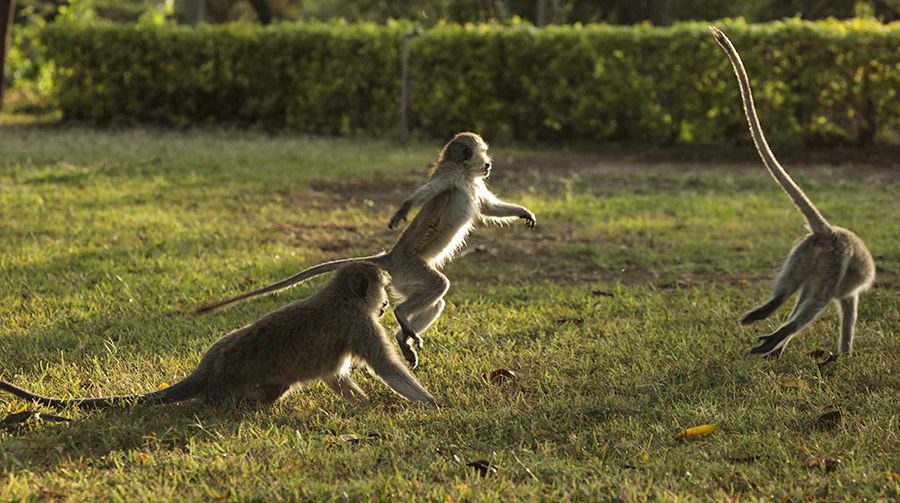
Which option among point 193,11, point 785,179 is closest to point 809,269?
point 785,179

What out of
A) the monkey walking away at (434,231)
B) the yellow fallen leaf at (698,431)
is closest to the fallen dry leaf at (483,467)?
the yellow fallen leaf at (698,431)

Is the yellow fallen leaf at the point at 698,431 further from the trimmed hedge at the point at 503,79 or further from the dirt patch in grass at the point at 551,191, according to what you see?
the trimmed hedge at the point at 503,79

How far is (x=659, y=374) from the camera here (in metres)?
4.58

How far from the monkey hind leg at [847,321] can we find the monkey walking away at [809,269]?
0.10 metres

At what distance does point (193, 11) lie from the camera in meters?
20.9

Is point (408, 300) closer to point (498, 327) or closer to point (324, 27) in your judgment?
point (498, 327)

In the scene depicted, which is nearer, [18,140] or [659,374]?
[659,374]

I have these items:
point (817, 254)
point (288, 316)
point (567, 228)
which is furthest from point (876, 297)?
point (288, 316)

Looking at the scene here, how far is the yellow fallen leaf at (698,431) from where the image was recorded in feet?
12.3

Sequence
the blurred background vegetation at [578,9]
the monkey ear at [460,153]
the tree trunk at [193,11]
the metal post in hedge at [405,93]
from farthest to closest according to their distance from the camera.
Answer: the tree trunk at [193,11] < the blurred background vegetation at [578,9] < the metal post in hedge at [405,93] < the monkey ear at [460,153]

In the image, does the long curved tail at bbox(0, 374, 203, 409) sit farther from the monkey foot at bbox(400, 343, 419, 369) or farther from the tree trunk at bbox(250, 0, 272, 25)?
the tree trunk at bbox(250, 0, 272, 25)

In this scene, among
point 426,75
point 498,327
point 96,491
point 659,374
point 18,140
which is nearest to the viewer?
point 96,491

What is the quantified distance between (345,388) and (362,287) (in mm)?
532

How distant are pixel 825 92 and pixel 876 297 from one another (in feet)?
29.8
